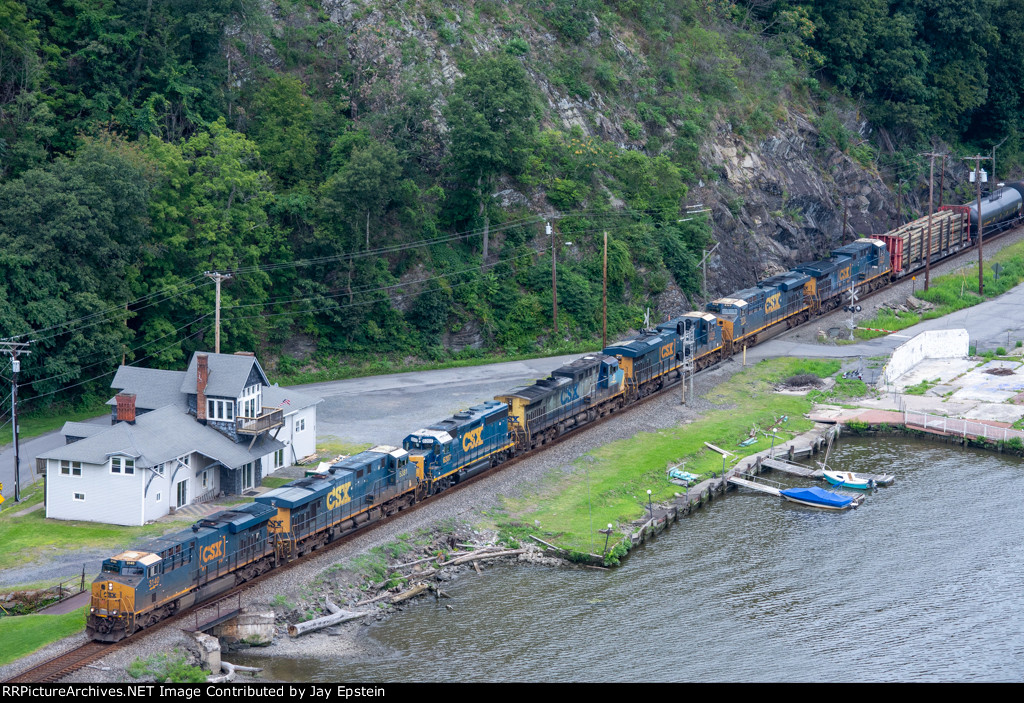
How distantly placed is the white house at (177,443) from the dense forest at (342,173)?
11.6m

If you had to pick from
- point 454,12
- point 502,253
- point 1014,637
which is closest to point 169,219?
point 502,253

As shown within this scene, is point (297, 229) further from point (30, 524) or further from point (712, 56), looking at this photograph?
point (712, 56)

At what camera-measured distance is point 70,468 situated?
173 ft

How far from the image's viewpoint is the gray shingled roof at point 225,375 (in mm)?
57594

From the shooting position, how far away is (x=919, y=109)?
118 metres

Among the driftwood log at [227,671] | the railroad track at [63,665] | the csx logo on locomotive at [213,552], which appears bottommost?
the driftwood log at [227,671]

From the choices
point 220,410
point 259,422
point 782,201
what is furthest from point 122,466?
point 782,201

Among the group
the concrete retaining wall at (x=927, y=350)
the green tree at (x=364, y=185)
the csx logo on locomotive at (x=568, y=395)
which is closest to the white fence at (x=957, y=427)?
the concrete retaining wall at (x=927, y=350)

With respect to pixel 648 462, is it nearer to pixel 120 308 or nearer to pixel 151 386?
pixel 151 386

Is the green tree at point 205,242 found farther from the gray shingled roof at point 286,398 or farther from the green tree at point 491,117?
the green tree at point 491,117

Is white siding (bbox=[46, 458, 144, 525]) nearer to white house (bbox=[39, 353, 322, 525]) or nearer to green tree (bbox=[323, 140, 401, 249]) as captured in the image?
white house (bbox=[39, 353, 322, 525])

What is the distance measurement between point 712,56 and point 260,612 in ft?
271

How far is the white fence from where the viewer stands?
6731 centimetres

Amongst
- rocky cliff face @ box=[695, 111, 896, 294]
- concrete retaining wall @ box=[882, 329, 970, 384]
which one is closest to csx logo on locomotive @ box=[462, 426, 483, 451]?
concrete retaining wall @ box=[882, 329, 970, 384]
